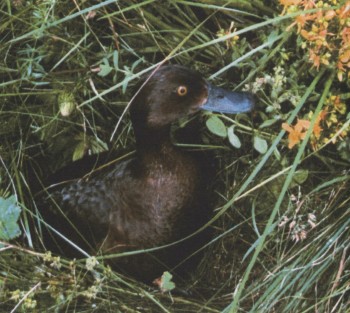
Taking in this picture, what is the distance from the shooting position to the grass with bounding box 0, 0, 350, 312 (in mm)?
1862

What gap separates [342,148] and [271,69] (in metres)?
0.34

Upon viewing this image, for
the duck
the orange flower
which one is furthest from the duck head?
the orange flower

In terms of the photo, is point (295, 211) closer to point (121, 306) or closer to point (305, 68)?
point (305, 68)

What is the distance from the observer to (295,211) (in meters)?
2.02

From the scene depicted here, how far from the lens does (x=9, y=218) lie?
6.83 ft

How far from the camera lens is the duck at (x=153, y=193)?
6.87ft

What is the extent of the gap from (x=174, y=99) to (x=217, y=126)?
14 cm

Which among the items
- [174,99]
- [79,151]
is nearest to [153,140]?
[174,99]

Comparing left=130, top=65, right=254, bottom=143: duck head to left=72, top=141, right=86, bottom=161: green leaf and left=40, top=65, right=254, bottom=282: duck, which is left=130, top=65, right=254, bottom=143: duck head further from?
left=72, top=141, right=86, bottom=161: green leaf

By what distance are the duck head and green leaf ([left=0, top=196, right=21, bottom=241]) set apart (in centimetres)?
41

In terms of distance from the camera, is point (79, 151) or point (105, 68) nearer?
point (105, 68)

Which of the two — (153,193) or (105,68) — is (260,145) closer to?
(153,193)

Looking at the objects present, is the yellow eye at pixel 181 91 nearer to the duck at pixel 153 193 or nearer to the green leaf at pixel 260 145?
the duck at pixel 153 193

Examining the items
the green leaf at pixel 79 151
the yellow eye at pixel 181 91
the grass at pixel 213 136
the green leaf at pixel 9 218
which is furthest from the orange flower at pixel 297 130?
the green leaf at pixel 79 151
